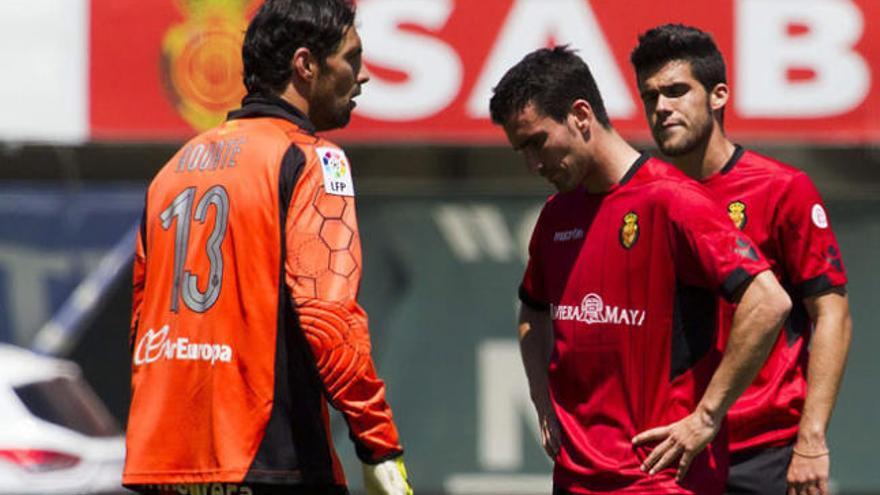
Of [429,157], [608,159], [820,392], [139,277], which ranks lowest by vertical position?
[820,392]

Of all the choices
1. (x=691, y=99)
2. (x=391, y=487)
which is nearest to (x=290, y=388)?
(x=391, y=487)

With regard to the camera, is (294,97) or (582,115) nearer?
(294,97)

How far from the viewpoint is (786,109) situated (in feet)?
36.0

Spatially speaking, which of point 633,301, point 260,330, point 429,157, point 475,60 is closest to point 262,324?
point 260,330

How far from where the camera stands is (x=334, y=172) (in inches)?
168

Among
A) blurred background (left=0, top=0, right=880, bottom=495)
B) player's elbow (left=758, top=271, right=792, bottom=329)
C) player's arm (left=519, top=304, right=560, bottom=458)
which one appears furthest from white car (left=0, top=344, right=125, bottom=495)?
player's elbow (left=758, top=271, right=792, bottom=329)

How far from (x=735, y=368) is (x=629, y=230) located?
0.45 meters

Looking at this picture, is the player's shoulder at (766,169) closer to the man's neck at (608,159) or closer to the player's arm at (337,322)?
the man's neck at (608,159)

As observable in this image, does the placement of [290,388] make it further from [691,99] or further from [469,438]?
[469,438]

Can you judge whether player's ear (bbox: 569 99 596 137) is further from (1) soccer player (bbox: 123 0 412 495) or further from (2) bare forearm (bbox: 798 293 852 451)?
(2) bare forearm (bbox: 798 293 852 451)

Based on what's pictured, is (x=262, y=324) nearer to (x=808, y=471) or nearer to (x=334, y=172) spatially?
(x=334, y=172)

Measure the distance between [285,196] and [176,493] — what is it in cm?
78

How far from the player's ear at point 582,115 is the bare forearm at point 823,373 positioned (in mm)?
972

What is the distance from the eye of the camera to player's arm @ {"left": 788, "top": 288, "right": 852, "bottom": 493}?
498 cm
